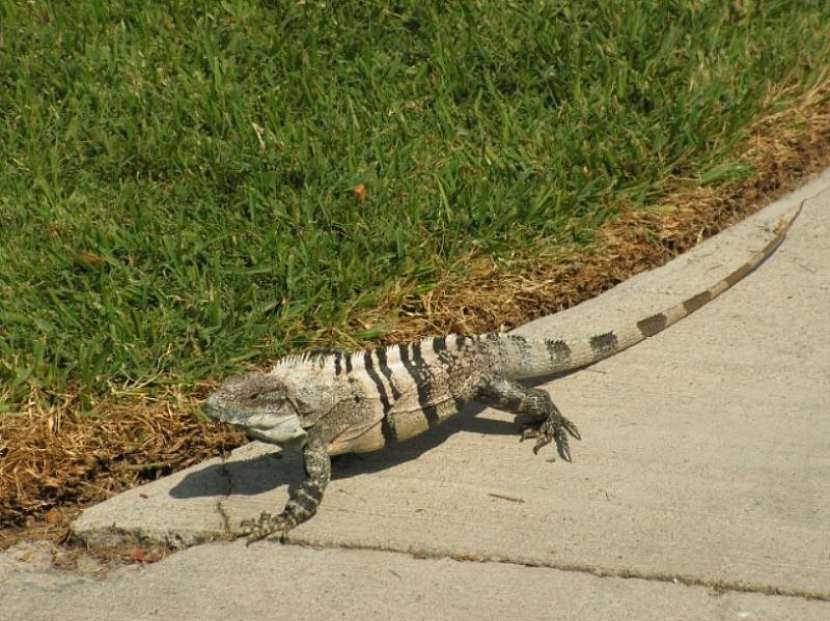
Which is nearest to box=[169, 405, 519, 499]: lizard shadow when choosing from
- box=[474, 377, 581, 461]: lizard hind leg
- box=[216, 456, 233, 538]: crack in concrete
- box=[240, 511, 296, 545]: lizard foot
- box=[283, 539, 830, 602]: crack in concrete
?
box=[216, 456, 233, 538]: crack in concrete

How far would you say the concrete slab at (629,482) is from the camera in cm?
372

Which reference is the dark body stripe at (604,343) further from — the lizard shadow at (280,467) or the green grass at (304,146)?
the green grass at (304,146)

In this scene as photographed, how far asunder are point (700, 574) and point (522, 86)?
3.17m

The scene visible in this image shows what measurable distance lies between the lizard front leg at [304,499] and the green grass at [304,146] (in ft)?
2.44

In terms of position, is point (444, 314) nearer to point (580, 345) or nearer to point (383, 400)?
point (580, 345)

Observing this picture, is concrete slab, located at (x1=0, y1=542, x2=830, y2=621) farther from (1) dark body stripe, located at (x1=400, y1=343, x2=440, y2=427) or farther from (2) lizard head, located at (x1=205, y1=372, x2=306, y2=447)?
(1) dark body stripe, located at (x1=400, y1=343, x2=440, y2=427)

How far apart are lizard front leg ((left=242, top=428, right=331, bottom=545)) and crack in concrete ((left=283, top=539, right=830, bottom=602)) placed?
0.13 metres

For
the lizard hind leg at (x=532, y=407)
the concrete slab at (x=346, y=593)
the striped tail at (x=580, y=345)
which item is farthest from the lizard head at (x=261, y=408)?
the striped tail at (x=580, y=345)

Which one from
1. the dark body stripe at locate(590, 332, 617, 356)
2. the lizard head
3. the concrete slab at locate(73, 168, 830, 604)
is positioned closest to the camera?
the concrete slab at locate(73, 168, 830, 604)

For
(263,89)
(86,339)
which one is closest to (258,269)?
(86,339)

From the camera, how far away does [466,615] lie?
Answer: 3.50m

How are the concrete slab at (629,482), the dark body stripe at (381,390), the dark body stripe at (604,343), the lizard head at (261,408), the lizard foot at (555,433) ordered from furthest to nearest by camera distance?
the dark body stripe at (604,343), the lizard foot at (555,433), the dark body stripe at (381,390), the lizard head at (261,408), the concrete slab at (629,482)

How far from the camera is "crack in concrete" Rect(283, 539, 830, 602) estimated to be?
11.6 ft

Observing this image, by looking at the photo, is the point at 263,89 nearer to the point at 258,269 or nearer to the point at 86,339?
the point at 258,269
